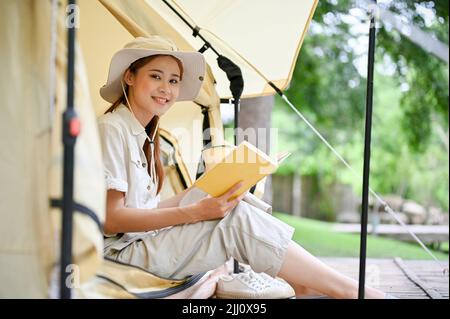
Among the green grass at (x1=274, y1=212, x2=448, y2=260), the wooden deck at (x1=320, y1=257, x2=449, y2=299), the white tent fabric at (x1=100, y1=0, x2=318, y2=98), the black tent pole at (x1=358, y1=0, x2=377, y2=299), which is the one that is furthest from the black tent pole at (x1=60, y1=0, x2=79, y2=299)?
the green grass at (x1=274, y1=212, x2=448, y2=260)

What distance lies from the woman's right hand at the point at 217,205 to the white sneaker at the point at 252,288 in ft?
0.88

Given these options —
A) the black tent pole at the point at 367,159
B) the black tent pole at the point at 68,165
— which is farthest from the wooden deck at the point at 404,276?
the black tent pole at the point at 68,165

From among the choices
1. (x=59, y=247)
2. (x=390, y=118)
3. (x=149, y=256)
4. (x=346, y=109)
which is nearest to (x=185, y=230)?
(x=149, y=256)

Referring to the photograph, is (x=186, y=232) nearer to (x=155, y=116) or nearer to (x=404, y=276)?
(x=155, y=116)

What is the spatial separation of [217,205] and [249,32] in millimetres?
1261

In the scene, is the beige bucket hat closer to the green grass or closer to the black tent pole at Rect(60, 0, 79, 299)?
the black tent pole at Rect(60, 0, 79, 299)

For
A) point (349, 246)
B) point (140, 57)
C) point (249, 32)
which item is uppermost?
point (249, 32)

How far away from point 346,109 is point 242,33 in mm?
4770

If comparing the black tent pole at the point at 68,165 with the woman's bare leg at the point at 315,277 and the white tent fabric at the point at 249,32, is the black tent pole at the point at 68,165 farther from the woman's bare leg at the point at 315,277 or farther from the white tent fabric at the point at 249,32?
the white tent fabric at the point at 249,32

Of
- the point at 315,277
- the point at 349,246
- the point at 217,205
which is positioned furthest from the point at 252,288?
the point at 349,246

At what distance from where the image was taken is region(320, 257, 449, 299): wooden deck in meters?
2.65

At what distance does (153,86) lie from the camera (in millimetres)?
2070

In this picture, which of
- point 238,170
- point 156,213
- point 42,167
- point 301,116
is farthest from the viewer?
point 301,116
